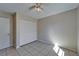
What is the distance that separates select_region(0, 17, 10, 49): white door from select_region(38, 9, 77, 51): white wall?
1267 millimetres

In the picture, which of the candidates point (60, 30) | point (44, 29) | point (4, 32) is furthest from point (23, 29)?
point (60, 30)

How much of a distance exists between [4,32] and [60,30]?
2.03m

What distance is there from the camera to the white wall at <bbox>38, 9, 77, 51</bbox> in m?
2.10

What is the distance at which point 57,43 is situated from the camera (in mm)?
2365

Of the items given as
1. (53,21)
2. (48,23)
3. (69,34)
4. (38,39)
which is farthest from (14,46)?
(69,34)

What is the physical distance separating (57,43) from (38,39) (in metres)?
0.65

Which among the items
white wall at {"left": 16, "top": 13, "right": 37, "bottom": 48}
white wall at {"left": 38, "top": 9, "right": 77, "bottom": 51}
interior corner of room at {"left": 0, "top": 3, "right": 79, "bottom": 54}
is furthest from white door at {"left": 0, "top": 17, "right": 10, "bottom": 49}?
white wall at {"left": 38, "top": 9, "right": 77, "bottom": 51}

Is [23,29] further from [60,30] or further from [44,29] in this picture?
[60,30]

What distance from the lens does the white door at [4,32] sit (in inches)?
101

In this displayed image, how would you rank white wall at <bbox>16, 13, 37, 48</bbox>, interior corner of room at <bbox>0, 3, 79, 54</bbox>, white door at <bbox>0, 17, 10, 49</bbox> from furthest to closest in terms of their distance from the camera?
white wall at <bbox>16, 13, 37, 48</bbox> < white door at <bbox>0, 17, 10, 49</bbox> < interior corner of room at <bbox>0, 3, 79, 54</bbox>

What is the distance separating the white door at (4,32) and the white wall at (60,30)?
1.27m

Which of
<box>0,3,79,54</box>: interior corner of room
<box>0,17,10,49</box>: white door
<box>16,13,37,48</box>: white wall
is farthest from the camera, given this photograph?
<box>16,13,37,48</box>: white wall

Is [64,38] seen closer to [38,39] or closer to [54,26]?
[54,26]

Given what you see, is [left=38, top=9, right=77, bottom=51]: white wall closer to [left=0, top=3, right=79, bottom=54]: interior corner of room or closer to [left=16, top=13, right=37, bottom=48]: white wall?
[left=0, top=3, right=79, bottom=54]: interior corner of room
